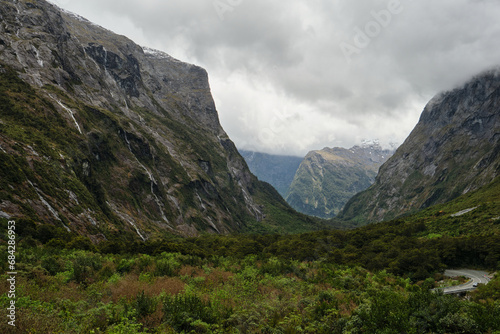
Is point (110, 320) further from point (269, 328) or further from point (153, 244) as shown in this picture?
point (153, 244)

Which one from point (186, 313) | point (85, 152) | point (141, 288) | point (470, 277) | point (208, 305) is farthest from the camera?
point (85, 152)

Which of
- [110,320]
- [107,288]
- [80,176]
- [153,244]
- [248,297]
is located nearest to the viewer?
[110,320]

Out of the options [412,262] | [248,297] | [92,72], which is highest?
A: [92,72]

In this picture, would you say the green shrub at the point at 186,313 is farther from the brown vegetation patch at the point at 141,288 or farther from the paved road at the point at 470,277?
the paved road at the point at 470,277

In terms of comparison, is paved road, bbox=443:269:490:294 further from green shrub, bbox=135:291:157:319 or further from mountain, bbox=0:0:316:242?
mountain, bbox=0:0:316:242

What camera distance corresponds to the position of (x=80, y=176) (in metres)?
72.1

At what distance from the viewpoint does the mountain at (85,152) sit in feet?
173

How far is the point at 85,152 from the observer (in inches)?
3162

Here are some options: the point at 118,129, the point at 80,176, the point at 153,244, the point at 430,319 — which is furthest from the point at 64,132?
the point at 430,319

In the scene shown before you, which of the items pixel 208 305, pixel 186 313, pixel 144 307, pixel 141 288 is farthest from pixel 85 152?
pixel 186 313

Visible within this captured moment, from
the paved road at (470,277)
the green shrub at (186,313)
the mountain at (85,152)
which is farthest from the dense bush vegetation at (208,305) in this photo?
the mountain at (85,152)

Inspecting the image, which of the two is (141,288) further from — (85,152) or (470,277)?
(85,152)

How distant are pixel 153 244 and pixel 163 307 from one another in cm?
3100

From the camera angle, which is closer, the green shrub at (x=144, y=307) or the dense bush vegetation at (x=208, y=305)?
the dense bush vegetation at (x=208, y=305)
